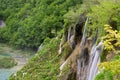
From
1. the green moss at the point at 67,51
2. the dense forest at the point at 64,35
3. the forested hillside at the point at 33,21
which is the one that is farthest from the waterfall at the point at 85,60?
the forested hillside at the point at 33,21

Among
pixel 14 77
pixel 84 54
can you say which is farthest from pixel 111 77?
pixel 14 77

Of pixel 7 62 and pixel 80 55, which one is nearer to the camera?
pixel 80 55

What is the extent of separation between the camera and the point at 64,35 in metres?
24.6

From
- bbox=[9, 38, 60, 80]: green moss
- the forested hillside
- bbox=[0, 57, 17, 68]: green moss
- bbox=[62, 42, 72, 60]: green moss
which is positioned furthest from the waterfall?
the forested hillside

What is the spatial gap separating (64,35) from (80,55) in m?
5.94

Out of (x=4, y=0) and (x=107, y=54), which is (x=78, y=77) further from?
(x=4, y=0)

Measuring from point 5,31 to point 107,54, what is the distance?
38632 millimetres

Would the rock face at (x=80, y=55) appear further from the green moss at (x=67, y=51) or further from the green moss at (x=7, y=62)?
the green moss at (x=7, y=62)

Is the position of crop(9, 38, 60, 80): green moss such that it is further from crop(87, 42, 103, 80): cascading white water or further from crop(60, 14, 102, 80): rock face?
crop(87, 42, 103, 80): cascading white water

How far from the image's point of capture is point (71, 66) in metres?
20.0

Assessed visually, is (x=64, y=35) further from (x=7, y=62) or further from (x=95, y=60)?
(x=7, y=62)

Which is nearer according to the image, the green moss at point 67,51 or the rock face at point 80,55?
the rock face at point 80,55

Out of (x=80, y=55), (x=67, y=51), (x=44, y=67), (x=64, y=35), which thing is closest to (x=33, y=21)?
(x=44, y=67)

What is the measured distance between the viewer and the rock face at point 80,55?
16.6 m
